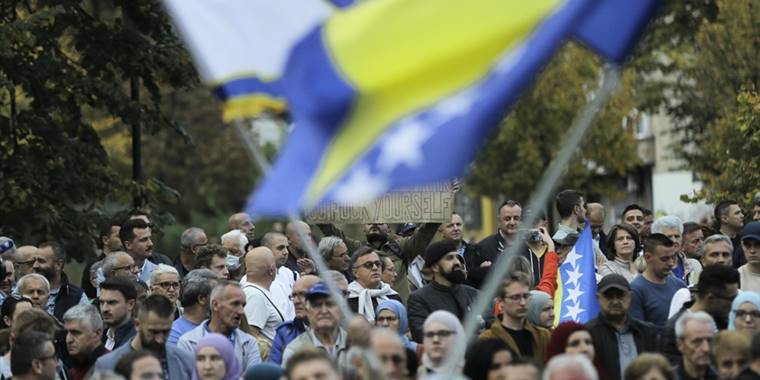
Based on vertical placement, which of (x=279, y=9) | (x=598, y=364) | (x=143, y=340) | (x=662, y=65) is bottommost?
(x=143, y=340)

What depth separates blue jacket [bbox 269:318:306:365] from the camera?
13.0 meters

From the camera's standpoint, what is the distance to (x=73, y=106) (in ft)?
71.7

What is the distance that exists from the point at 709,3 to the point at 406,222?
23362 mm

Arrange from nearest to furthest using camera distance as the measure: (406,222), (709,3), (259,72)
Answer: (259,72)
(406,222)
(709,3)

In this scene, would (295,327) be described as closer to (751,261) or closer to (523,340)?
(523,340)

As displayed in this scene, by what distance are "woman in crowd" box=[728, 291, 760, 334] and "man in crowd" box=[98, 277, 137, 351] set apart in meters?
4.34

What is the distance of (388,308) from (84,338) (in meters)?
2.27

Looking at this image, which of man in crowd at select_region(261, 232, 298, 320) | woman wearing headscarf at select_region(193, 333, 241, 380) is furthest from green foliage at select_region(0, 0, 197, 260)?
woman wearing headscarf at select_region(193, 333, 241, 380)

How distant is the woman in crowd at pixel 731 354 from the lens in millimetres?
11102

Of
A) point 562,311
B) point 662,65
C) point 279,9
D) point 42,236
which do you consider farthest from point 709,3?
point 279,9

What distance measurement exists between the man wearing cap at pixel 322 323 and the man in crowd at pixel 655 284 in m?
2.73

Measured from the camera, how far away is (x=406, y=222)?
17219 millimetres

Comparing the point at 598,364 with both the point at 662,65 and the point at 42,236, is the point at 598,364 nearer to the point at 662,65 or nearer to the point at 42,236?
the point at 42,236

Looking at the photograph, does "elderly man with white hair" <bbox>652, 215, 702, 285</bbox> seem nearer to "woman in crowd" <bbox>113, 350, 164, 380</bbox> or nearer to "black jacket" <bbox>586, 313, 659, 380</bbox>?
"black jacket" <bbox>586, 313, 659, 380</bbox>
